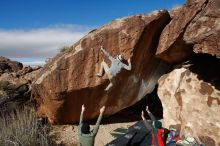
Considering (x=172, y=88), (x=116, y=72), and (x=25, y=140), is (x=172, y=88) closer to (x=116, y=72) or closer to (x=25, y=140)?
(x=116, y=72)

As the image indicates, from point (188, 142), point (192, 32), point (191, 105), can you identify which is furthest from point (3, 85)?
point (192, 32)

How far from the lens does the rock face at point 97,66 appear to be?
34.1ft

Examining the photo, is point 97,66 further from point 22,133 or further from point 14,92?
point 14,92

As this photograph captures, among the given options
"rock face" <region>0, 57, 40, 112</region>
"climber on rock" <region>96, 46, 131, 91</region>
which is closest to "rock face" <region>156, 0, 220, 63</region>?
"climber on rock" <region>96, 46, 131, 91</region>

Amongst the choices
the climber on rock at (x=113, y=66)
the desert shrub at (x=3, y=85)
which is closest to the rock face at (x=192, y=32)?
the climber on rock at (x=113, y=66)

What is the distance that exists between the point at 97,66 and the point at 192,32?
10.6 ft

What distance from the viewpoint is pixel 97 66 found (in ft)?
34.4

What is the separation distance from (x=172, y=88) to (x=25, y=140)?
3.93 metres

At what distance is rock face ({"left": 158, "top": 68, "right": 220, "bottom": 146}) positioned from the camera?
29.4ft

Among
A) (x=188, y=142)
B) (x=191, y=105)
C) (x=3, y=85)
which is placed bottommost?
(x=188, y=142)

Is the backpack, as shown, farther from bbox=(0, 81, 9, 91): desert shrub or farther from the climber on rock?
bbox=(0, 81, 9, 91): desert shrub

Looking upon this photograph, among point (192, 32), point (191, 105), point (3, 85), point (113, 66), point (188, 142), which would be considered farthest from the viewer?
point (3, 85)

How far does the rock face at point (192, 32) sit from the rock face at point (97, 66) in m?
0.49

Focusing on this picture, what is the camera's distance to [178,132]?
9.58 metres
